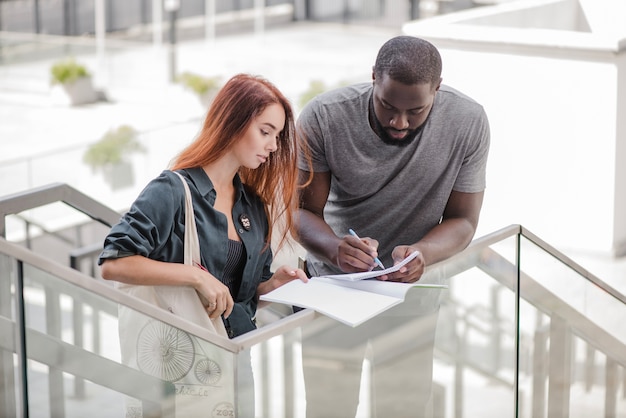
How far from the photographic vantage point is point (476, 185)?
3.72 m

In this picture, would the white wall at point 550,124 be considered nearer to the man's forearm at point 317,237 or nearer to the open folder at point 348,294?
the man's forearm at point 317,237

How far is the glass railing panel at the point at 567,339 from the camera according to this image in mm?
4230

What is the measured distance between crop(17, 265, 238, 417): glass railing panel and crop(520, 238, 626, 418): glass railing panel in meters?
1.56

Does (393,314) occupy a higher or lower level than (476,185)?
lower

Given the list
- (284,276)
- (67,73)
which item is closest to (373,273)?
(284,276)

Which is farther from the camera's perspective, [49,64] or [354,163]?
[49,64]

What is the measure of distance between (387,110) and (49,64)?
20.1 m

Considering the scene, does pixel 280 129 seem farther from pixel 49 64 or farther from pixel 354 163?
pixel 49 64

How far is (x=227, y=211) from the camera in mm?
3297

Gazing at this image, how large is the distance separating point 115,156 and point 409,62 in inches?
375

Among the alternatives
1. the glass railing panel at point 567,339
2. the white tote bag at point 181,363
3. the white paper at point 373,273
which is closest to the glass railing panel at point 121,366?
the white tote bag at point 181,363

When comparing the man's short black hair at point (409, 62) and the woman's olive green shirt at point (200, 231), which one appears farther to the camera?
the man's short black hair at point (409, 62)

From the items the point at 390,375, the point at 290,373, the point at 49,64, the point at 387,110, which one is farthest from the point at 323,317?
the point at 49,64

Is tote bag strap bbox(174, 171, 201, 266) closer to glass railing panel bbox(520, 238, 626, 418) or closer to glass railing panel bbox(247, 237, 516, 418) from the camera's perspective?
glass railing panel bbox(247, 237, 516, 418)
